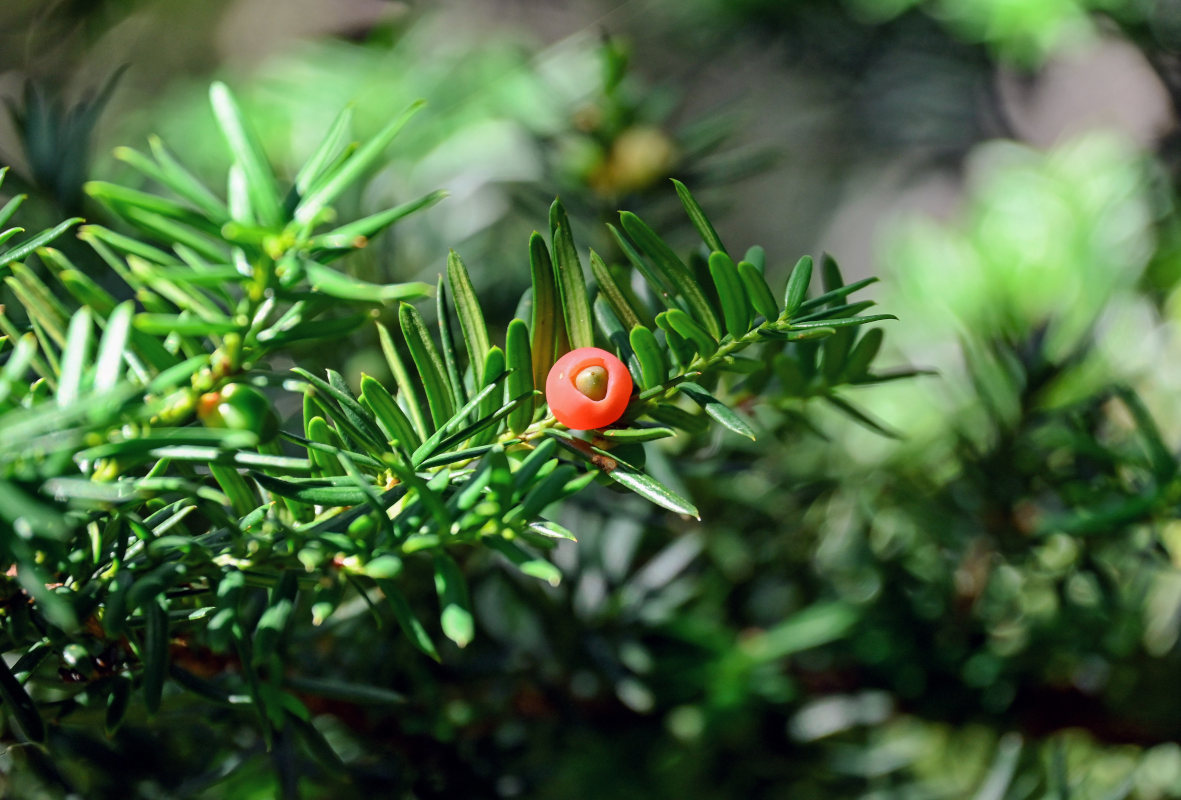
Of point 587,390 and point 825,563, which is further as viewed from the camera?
point 825,563

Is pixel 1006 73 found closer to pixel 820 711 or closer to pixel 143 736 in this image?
pixel 820 711

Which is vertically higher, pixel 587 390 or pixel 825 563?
pixel 587 390

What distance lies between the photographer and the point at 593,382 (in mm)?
205

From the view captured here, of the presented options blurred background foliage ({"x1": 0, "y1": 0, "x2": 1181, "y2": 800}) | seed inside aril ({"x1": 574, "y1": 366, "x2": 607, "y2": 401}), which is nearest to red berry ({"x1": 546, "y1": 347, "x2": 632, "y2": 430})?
seed inside aril ({"x1": 574, "y1": 366, "x2": 607, "y2": 401})

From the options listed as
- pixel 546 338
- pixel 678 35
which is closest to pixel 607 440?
pixel 546 338

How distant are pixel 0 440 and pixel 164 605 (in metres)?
0.06

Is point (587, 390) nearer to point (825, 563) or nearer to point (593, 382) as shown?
point (593, 382)

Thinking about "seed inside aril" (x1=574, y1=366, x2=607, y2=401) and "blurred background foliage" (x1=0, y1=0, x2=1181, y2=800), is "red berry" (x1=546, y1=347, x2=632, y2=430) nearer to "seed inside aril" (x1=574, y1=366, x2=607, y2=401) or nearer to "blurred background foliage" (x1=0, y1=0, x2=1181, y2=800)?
"seed inside aril" (x1=574, y1=366, x2=607, y2=401)

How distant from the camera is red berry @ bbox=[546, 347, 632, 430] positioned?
205 millimetres

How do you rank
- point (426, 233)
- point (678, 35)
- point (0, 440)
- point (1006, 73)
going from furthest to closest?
point (1006, 73) < point (678, 35) < point (426, 233) < point (0, 440)

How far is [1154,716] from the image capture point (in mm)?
433

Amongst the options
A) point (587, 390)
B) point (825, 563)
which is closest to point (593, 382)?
point (587, 390)

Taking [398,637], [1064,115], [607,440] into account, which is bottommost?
[1064,115]

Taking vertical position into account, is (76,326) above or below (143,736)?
above
